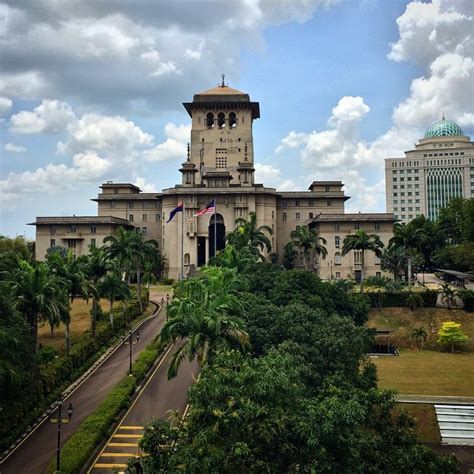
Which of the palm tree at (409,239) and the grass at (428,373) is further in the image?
the palm tree at (409,239)

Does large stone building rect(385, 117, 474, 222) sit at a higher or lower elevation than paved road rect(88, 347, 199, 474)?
higher

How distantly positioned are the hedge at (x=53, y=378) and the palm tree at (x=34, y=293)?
2604 millimetres

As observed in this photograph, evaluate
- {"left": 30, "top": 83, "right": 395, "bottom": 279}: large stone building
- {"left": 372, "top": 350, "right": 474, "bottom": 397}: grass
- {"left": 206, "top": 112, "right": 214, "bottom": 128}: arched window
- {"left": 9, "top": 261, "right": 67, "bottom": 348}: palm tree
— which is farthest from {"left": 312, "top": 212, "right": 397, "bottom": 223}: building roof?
{"left": 9, "top": 261, "right": 67, "bottom": 348}: palm tree

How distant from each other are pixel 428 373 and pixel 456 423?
9.69m

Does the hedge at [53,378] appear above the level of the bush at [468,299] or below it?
below

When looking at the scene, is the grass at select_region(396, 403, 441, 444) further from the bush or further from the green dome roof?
the green dome roof

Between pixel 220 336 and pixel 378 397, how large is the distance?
8098 millimetres

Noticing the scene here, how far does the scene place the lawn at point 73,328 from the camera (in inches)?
1619

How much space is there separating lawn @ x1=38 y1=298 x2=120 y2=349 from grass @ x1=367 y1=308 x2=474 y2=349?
29303 millimetres

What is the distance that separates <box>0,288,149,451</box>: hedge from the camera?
1043 inches

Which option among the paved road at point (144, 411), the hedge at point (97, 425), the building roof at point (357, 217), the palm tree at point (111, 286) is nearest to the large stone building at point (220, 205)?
the building roof at point (357, 217)

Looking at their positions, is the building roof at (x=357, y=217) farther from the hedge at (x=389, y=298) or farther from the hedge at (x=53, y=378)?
the hedge at (x=53, y=378)

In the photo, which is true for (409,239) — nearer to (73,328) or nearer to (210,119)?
(73,328)

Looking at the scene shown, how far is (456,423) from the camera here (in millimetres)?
30422
